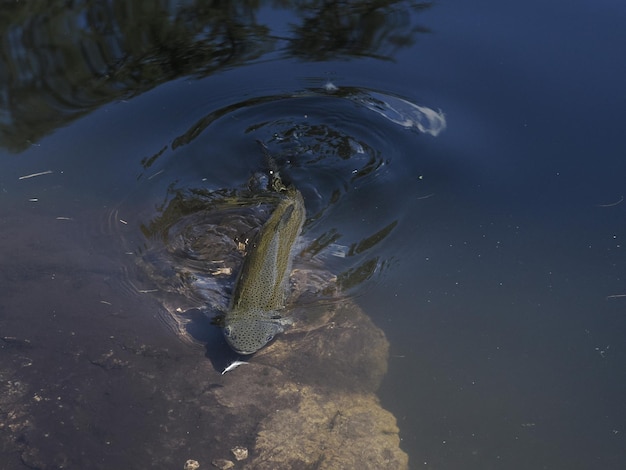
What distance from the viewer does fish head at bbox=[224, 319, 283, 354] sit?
16.8 feet

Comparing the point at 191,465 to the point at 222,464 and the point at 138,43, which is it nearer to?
the point at 222,464

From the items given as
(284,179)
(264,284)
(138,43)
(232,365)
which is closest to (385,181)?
(284,179)

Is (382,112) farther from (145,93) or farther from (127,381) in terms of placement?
(127,381)

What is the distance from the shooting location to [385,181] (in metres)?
6.71

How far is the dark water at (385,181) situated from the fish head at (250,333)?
0.72 ft

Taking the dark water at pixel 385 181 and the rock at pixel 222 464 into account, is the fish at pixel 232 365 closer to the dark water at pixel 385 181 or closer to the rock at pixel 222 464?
the dark water at pixel 385 181

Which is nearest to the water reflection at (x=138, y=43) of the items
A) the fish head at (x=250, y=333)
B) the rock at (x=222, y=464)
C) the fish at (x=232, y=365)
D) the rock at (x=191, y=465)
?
the fish head at (x=250, y=333)

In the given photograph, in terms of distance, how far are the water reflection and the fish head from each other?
3.77 meters

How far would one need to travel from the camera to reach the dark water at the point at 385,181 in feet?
16.1

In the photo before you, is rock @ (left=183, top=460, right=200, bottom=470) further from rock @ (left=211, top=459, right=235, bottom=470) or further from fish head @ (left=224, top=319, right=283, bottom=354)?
fish head @ (left=224, top=319, right=283, bottom=354)

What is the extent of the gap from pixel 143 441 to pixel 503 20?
24.0 ft

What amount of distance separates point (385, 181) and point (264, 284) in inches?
74.5

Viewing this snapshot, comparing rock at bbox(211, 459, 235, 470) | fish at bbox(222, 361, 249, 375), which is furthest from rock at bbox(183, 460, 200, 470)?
fish at bbox(222, 361, 249, 375)

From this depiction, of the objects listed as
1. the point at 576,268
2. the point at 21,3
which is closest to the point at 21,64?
the point at 21,3
